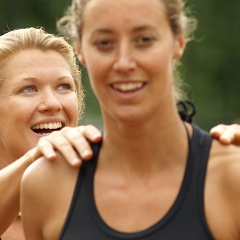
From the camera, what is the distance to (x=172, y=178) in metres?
2.77

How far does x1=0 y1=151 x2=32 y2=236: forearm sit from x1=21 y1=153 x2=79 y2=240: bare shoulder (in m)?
0.28

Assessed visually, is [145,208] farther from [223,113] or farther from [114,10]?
[223,113]

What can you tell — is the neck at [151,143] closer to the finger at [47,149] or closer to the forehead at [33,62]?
the finger at [47,149]

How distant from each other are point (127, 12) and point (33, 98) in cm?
138

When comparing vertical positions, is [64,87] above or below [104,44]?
above

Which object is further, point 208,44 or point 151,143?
point 208,44

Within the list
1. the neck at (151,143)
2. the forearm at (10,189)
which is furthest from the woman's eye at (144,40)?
the forearm at (10,189)

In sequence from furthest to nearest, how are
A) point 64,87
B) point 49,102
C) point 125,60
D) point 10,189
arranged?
point 64,87, point 49,102, point 10,189, point 125,60

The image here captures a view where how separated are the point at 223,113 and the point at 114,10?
9.58m

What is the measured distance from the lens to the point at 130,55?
264 centimetres

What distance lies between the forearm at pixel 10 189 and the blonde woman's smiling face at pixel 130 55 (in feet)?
2.18

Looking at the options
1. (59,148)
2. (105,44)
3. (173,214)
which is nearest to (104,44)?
(105,44)

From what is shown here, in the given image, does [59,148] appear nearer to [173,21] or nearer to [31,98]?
[173,21]

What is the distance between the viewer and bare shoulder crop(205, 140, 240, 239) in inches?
104
